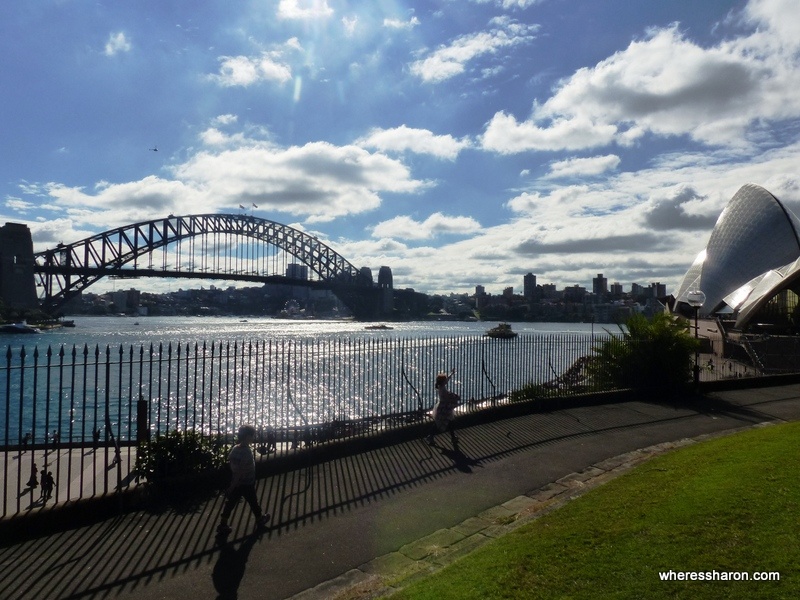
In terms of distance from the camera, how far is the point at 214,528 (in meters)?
6.36

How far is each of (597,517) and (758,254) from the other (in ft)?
165

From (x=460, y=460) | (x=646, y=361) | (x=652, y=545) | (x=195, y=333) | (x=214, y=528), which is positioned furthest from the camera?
(x=195, y=333)

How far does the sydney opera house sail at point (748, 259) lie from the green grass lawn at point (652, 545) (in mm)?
38776

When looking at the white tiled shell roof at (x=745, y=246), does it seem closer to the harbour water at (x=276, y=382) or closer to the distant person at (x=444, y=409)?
the harbour water at (x=276, y=382)

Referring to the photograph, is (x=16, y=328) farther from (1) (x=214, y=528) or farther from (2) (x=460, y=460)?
(1) (x=214, y=528)

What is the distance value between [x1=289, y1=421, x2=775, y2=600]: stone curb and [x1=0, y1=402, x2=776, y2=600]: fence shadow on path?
3.22 feet

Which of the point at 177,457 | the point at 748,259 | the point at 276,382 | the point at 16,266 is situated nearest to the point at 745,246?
the point at 748,259

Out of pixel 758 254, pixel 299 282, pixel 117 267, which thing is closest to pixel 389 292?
pixel 299 282

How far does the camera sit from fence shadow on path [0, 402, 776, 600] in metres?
5.21

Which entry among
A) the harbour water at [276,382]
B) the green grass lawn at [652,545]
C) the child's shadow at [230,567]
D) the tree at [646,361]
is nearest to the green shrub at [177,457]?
the harbour water at [276,382]

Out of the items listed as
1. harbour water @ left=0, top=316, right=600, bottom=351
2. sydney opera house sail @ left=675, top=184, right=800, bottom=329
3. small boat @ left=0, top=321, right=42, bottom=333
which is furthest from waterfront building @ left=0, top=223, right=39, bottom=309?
sydney opera house sail @ left=675, top=184, right=800, bottom=329

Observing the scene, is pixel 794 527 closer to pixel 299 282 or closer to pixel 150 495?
pixel 150 495

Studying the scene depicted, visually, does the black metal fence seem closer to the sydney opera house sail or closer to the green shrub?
the green shrub

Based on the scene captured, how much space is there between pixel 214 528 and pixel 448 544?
2.50m
